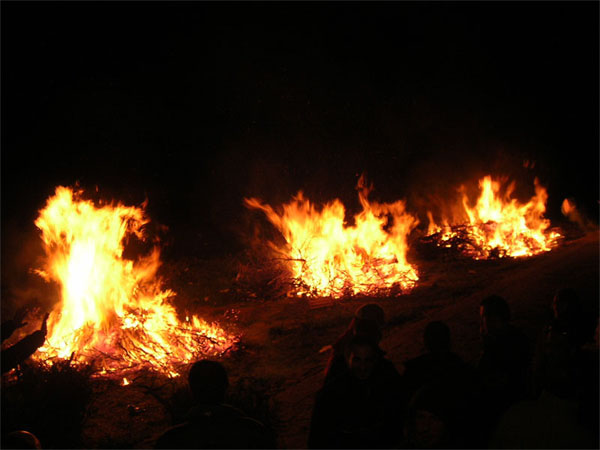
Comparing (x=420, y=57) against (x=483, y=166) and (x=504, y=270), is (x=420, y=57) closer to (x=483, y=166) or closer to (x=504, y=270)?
A: (x=483, y=166)

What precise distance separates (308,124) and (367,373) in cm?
1433

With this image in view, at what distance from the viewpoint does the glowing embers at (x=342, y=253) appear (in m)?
10.2

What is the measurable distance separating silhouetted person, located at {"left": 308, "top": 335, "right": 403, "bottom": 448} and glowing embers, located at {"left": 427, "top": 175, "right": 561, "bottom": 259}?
9.08 m

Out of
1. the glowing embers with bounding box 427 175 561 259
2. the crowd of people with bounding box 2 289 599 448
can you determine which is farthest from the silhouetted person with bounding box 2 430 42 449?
the glowing embers with bounding box 427 175 561 259

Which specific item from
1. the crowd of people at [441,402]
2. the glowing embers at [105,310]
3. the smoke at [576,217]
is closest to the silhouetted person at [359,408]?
the crowd of people at [441,402]

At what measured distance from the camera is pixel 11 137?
13.6m

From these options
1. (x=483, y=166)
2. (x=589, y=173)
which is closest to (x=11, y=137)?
(x=483, y=166)

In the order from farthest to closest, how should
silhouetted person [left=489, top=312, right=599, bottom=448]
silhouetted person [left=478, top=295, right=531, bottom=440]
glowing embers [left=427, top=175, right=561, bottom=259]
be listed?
glowing embers [left=427, top=175, right=561, bottom=259] < silhouetted person [left=478, top=295, right=531, bottom=440] < silhouetted person [left=489, top=312, right=599, bottom=448]

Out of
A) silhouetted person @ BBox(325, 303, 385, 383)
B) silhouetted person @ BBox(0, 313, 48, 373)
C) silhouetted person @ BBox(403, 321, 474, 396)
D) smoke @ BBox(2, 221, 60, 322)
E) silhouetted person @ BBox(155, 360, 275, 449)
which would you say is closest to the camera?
silhouetted person @ BBox(155, 360, 275, 449)

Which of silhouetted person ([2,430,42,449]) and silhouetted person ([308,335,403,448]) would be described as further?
silhouetted person ([2,430,42,449])

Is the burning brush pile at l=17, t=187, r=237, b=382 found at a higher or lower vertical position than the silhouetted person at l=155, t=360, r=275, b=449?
higher

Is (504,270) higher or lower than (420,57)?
lower

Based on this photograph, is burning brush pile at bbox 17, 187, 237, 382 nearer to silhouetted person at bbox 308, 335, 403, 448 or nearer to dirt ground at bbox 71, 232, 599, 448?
dirt ground at bbox 71, 232, 599, 448

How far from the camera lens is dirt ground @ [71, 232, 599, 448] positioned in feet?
18.3
